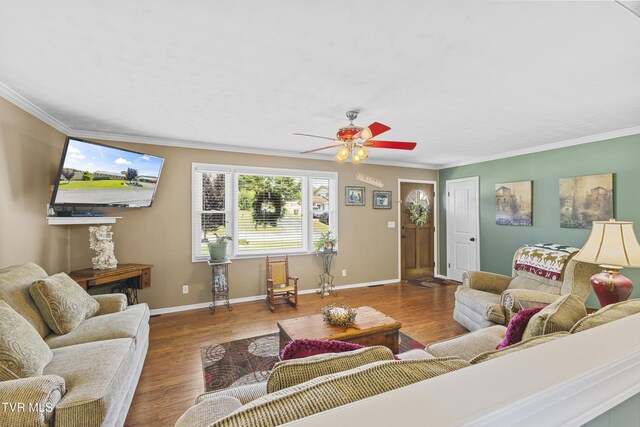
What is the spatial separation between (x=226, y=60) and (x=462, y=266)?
17.8 feet

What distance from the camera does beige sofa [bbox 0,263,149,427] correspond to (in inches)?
49.4

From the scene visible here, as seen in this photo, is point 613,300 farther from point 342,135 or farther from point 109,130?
point 109,130

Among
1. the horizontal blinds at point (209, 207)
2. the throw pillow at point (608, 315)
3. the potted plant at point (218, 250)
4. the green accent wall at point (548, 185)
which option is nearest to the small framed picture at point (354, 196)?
the green accent wall at point (548, 185)

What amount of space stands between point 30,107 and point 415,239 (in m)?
5.96

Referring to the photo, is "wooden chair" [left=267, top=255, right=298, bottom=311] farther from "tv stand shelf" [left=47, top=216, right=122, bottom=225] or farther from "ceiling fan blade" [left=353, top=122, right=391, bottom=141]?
"ceiling fan blade" [left=353, top=122, right=391, bottom=141]

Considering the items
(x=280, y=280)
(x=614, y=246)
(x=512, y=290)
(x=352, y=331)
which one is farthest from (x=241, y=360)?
(x=614, y=246)

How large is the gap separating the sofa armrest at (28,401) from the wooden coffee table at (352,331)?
139 cm

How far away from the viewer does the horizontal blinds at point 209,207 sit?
13.7 ft

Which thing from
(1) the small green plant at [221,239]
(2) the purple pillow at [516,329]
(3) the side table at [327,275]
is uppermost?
(1) the small green plant at [221,239]

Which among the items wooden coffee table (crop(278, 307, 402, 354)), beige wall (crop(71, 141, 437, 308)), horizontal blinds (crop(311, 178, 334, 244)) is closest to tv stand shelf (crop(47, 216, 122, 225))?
beige wall (crop(71, 141, 437, 308))

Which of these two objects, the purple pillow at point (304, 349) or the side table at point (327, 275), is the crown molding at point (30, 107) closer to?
the purple pillow at point (304, 349)

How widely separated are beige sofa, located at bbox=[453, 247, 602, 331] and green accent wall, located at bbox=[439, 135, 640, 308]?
3.94 feet

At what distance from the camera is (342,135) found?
2707 mm

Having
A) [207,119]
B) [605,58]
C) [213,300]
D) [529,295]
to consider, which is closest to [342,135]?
[207,119]
